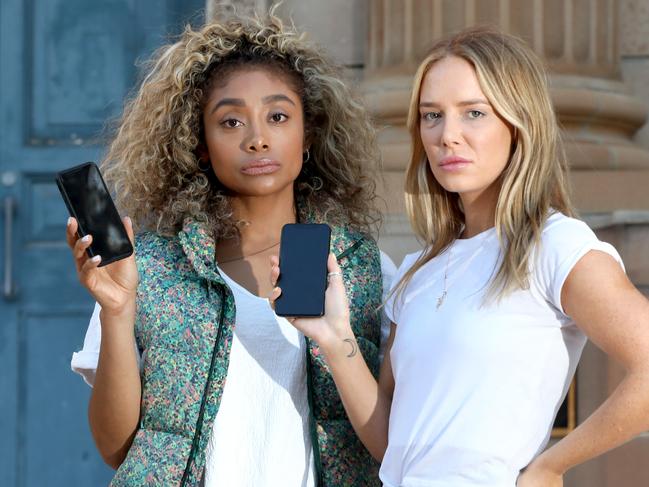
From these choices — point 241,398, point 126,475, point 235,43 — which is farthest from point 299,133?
point 126,475

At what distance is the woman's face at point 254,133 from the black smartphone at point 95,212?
361 millimetres

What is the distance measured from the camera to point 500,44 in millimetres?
2125

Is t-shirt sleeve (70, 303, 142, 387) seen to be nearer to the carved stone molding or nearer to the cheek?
the cheek

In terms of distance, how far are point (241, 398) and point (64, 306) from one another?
7.07ft

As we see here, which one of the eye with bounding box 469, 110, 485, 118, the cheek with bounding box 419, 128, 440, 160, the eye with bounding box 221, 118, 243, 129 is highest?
the eye with bounding box 469, 110, 485, 118

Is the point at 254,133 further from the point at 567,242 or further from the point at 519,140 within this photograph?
the point at 567,242

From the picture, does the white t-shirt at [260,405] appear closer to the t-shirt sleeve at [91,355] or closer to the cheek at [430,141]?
the t-shirt sleeve at [91,355]

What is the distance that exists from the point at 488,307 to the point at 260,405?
0.59 metres

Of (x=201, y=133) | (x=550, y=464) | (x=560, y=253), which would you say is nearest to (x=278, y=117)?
(x=201, y=133)

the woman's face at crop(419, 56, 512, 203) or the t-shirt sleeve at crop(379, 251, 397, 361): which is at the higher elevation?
the woman's face at crop(419, 56, 512, 203)

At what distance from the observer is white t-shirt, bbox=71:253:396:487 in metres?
2.31

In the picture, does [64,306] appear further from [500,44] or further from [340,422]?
[500,44]

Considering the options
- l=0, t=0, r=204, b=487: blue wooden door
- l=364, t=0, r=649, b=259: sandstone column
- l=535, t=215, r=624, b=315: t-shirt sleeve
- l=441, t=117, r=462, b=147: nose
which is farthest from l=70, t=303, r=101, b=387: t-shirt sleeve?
l=0, t=0, r=204, b=487: blue wooden door

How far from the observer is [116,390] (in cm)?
229
